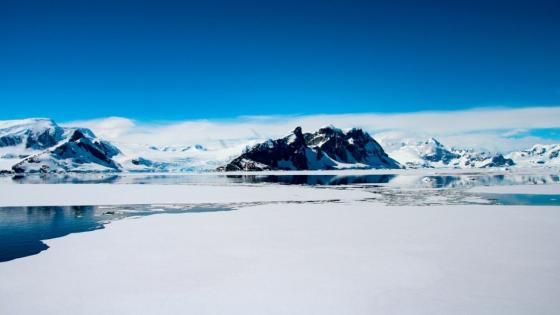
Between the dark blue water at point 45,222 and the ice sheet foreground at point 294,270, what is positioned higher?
the dark blue water at point 45,222

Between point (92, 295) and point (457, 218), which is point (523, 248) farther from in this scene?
point (92, 295)

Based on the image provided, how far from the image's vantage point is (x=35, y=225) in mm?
27438

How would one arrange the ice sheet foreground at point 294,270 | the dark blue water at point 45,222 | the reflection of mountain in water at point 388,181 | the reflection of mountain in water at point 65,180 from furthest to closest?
the reflection of mountain in water at point 65,180, the reflection of mountain in water at point 388,181, the dark blue water at point 45,222, the ice sheet foreground at point 294,270

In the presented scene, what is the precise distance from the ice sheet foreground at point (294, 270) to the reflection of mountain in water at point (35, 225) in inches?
49.8

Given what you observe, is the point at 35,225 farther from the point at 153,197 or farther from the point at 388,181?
the point at 388,181

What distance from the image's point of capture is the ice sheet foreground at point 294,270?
12164 millimetres

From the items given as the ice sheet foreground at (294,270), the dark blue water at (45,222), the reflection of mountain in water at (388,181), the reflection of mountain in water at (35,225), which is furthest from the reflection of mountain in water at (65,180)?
the ice sheet foreground at (294,270)

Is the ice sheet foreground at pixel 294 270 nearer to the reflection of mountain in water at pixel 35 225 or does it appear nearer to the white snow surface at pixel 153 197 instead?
the reflection of mountain in water at pixel 35 225

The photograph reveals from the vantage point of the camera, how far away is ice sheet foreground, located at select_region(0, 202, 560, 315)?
12.2 meters

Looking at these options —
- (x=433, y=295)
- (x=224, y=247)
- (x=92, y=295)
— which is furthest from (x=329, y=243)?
(x=92, y=295)

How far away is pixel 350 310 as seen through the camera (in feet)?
38.8

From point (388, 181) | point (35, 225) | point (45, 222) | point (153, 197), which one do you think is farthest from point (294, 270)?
point (388, 181)

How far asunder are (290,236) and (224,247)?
14.6ft

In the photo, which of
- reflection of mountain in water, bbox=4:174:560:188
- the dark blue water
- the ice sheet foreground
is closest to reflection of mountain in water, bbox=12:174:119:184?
reflection of mountain in water, bbox=4:174:560:188
